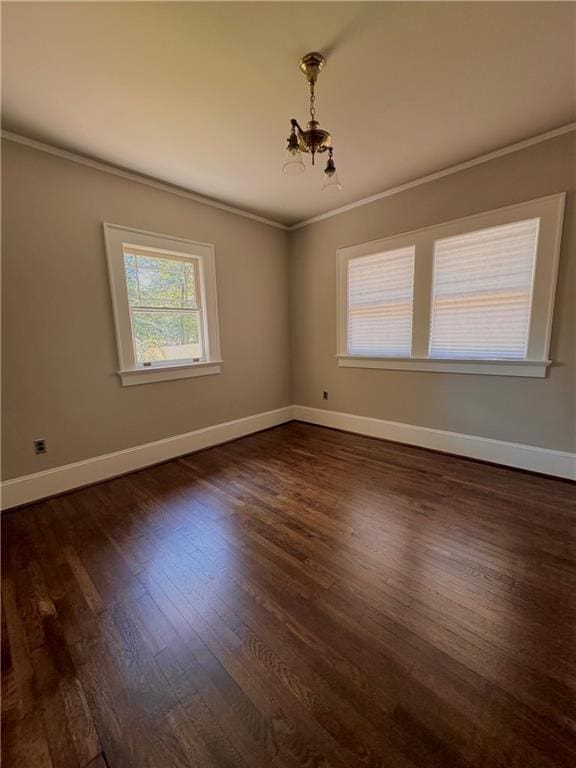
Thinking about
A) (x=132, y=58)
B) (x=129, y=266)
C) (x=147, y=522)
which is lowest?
(x=147, y=522)

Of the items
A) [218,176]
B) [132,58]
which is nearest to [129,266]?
[218,176]

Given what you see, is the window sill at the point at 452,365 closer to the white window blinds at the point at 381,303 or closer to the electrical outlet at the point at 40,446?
the white window blinds at the point at 381,303

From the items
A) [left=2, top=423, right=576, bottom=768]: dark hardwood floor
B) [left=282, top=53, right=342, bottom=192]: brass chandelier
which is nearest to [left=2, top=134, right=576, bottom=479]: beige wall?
[left=2, top=423, right=576, bottom=768]: dark hardwood floor

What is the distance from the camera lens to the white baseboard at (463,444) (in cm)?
263

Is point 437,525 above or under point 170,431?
under

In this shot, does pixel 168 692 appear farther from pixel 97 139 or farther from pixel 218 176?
pixel 218 176

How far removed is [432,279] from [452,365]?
89 cm

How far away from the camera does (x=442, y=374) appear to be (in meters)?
3.16

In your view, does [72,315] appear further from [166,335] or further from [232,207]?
[232,207]

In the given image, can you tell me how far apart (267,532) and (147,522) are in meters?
0.89

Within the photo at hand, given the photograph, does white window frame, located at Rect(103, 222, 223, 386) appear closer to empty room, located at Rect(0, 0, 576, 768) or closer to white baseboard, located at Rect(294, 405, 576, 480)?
empty room, located at Rect(0, 0, 576, 768)

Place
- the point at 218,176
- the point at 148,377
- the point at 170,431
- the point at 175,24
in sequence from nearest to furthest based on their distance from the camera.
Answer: the point at 175,24 < the point at 218,176 < the point at 148,377 < the point at 170,431

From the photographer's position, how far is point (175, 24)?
146 cm

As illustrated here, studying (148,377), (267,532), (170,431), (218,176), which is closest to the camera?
(267,532)
